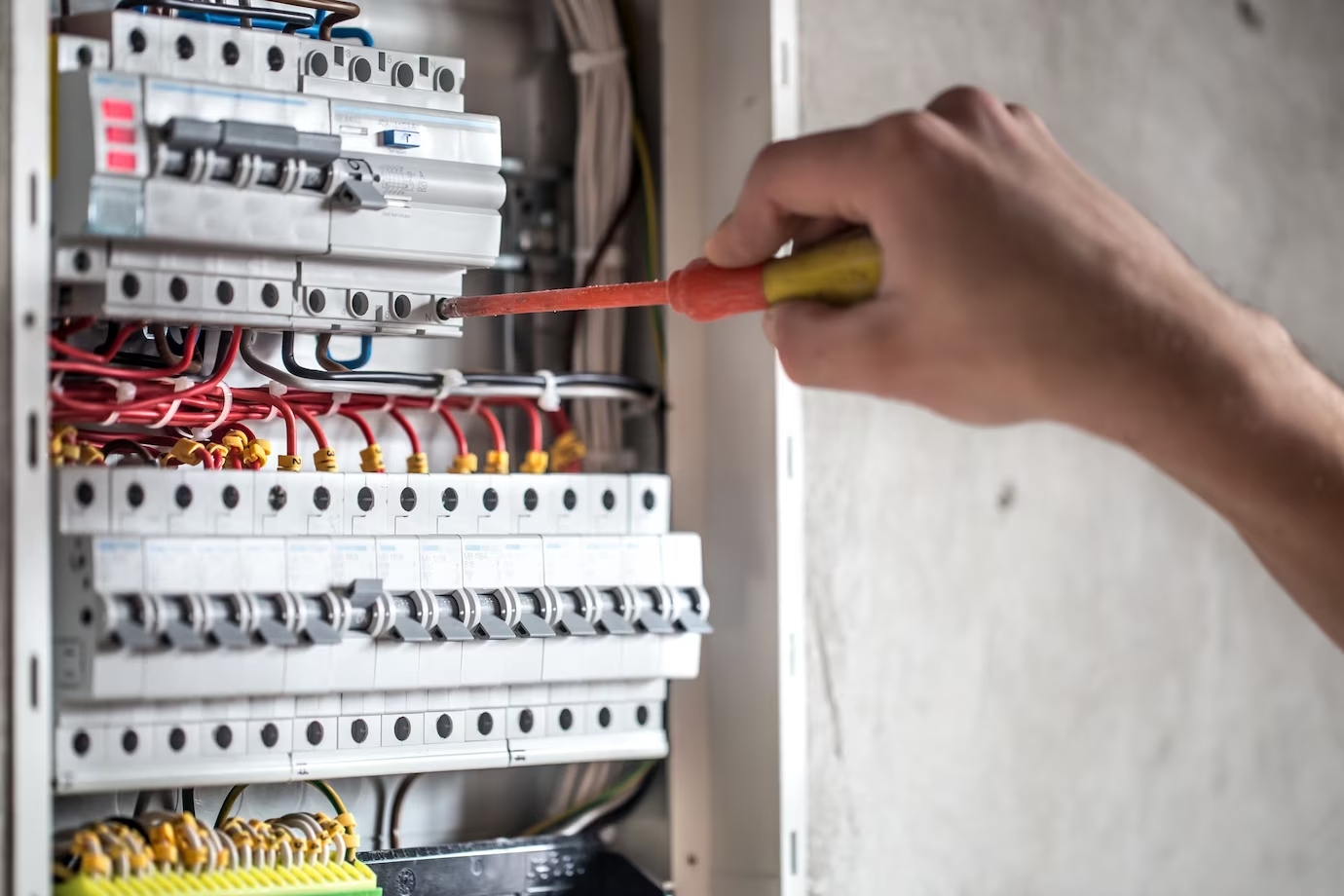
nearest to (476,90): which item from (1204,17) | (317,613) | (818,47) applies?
(818,47)

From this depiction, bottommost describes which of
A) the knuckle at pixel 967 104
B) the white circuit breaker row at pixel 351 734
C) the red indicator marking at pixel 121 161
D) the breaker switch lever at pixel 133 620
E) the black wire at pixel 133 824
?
the black wire at pixel 133 824

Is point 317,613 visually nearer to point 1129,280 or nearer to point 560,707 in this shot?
point 560,707

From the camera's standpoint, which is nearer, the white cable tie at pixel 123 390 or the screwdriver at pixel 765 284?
the screwdriver at pixel 765 284

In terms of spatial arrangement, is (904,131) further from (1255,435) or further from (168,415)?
(168,415)

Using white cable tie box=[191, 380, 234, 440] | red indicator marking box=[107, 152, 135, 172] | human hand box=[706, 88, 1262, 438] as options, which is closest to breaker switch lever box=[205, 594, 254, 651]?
white cable tie box=[191, 380, 234, 440]

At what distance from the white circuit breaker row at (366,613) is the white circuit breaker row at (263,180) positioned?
0.19m

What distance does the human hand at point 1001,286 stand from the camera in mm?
597

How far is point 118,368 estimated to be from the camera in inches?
44.3

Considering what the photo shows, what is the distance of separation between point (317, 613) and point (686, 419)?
524 millimetres

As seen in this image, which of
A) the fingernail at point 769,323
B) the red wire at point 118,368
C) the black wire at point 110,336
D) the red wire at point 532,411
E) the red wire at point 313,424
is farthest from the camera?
the red wire at point 532,411

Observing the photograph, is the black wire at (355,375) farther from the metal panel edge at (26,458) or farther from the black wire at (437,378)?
the metal panel edge at (26,458)

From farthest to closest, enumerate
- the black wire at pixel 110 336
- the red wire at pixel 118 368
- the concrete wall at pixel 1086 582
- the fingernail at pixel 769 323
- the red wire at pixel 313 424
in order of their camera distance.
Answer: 1. the concrete wall at pixel 1086 582
2. the red wire at pixel 313 424
3. the black wire at pixel 110 336
4. the red wire at pixel 118 368
5. the fingernail at pixel 769 323

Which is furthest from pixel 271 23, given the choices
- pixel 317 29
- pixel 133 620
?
pixel 133 620

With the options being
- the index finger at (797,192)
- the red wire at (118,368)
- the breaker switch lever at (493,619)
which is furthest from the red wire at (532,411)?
the index finger at (797,192)
